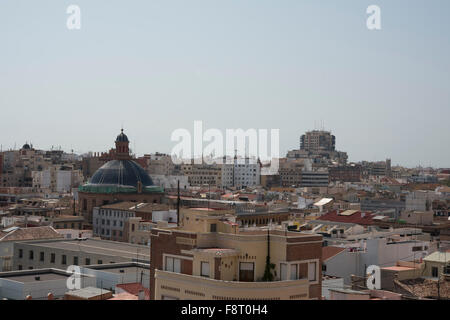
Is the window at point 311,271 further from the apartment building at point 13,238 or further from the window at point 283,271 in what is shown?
the apartment building at point 13,238

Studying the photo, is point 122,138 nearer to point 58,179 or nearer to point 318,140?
point 58,179

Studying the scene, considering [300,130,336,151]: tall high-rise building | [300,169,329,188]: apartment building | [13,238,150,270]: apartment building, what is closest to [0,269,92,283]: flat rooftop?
[13,238,150,270]: apartment building

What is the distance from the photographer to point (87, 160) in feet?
377

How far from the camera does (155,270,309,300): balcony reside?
1305 centimetres

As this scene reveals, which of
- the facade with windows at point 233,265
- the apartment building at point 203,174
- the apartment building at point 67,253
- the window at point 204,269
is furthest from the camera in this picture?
the apartment building at point 203,174

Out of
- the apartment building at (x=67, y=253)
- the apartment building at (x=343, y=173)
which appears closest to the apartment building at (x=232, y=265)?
the apartment building at (x=67, y=253)

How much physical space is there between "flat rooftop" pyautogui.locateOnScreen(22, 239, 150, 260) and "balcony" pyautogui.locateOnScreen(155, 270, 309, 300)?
46.8 feet

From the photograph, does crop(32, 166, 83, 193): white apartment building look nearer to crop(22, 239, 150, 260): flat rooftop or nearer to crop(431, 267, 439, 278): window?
crop(22, 239, 150, 260): flat rooftop

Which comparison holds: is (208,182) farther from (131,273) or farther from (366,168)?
(131,273)

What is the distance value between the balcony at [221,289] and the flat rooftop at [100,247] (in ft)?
46.8

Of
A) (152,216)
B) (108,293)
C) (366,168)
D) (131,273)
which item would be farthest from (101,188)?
(366,168)

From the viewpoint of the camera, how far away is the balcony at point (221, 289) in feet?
42.8

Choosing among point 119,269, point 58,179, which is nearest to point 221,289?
point 119,269
